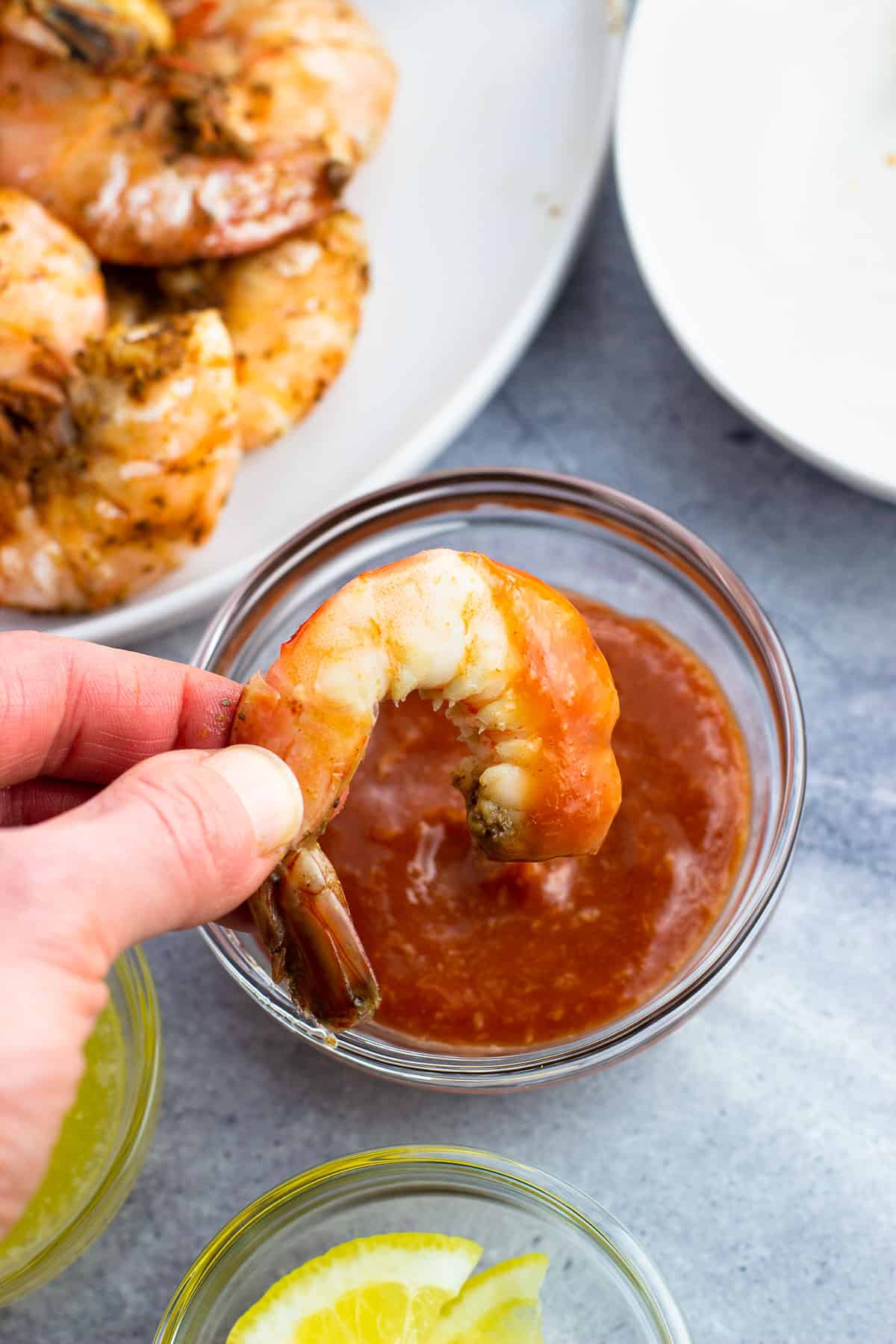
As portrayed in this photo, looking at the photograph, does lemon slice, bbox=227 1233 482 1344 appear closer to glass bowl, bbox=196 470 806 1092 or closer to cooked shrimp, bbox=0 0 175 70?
glass bowl, bbox=196 470 806 1092

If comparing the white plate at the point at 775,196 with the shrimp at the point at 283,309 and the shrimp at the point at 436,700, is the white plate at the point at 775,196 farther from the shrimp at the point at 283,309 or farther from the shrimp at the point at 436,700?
the shrimp at the point at 436,700

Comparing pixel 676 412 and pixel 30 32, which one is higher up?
pixel 30 32

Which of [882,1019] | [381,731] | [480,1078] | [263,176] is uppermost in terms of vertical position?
[263,176]

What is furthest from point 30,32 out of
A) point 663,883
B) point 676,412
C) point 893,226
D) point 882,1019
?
point 882,1019

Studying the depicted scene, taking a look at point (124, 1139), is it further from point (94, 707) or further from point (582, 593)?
point (582, 593)

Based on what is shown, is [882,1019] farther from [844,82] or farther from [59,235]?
[59,235]

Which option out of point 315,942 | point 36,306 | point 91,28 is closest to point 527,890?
point 315,942

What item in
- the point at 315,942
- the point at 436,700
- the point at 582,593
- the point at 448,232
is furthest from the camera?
the point at 448,232
